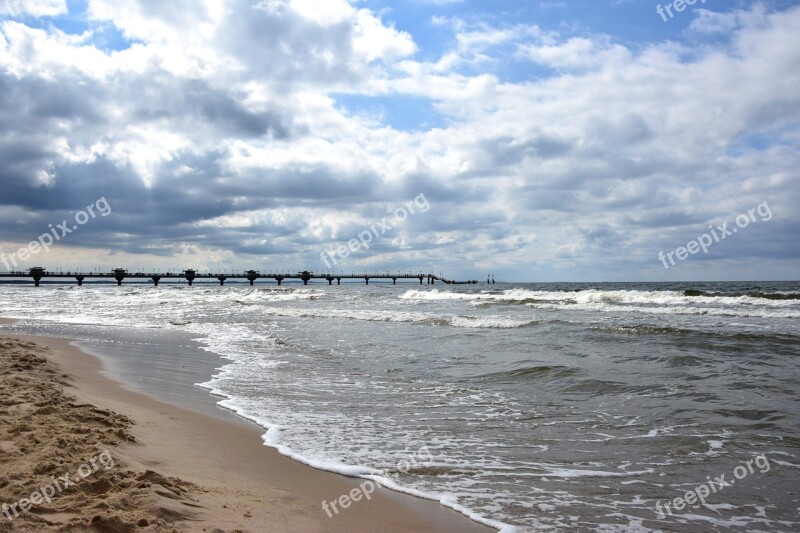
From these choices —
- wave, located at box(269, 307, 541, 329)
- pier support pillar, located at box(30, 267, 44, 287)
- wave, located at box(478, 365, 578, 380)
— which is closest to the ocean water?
wave, located at box(478, 365, 578, 380)

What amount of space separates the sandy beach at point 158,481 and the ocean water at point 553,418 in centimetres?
40

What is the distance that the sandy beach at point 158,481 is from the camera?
3.51 meters

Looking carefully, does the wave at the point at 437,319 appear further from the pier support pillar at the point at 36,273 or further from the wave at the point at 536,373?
the pier support pillar at the point at 36,273

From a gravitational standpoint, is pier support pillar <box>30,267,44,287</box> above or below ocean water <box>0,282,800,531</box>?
above

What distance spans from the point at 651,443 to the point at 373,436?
326 centimetres

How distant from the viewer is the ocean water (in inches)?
184

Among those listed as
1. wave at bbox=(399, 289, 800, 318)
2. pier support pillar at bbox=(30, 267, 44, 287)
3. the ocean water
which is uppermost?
pier support pillar at bbox=(30, 267, 44, 287)

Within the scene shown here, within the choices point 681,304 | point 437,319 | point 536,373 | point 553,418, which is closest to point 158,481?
point 553,418

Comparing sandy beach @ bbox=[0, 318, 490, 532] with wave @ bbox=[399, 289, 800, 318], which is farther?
wave @ bbox=[399, 289, 800, 318]

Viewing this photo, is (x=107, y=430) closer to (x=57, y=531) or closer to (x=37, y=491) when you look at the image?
(x=37, y=491)

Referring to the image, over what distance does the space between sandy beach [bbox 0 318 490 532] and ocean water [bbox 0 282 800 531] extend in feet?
1.30

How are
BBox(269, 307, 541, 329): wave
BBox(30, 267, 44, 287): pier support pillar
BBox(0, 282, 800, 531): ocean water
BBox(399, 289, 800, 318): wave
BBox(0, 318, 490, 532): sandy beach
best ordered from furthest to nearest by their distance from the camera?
BBox(30, 267, 44, 287): pier support pillar, BBox(399, 289, 800, 318): wave, BBox(269, 307, 541, 329): wave, BBox(0, 282, 800, 531): ocean water, BBox(0, 318, 490, 532): sandy beach

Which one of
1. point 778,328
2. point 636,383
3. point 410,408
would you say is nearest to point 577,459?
point 410,408

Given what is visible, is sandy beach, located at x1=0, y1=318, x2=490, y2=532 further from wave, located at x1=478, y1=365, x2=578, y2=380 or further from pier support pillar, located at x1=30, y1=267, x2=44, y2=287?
pier support pillar, located at x1=30, y1=267, x2=44, y2=287
